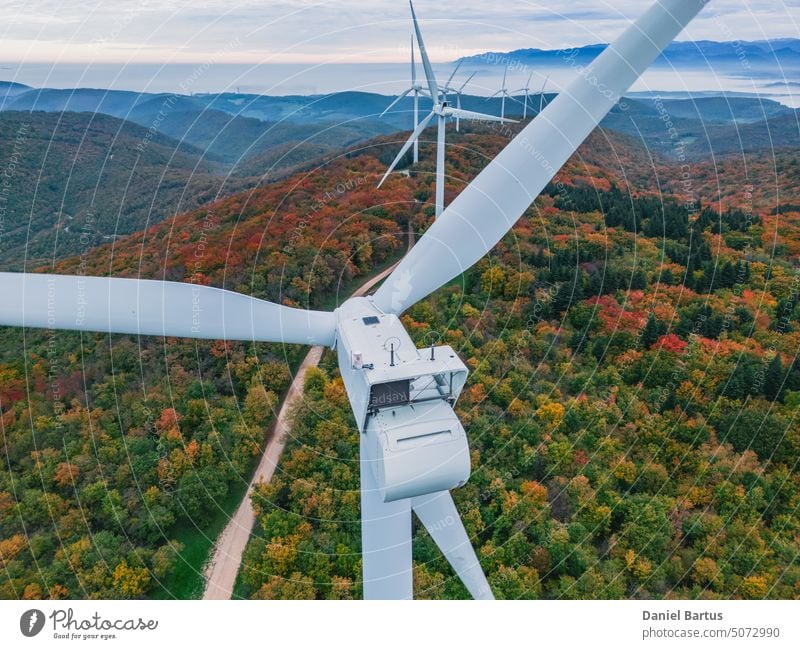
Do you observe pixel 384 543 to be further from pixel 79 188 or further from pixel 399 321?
pixel 79 188

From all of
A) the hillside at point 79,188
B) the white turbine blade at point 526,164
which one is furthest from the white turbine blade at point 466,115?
the hillside at point 79,188

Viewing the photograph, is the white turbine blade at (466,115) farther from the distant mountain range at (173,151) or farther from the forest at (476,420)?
the forest at (476,420)

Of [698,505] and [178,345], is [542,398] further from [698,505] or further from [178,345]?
[178,345]

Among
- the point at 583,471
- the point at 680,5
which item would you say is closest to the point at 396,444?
the point at 680,5
